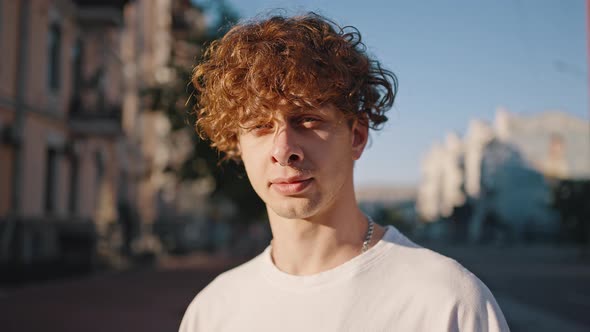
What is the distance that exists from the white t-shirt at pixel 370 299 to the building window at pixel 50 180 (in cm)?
1817

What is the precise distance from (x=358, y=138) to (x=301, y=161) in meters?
0.30

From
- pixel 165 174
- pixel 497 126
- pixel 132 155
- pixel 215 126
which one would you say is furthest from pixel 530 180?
pixel 215 126

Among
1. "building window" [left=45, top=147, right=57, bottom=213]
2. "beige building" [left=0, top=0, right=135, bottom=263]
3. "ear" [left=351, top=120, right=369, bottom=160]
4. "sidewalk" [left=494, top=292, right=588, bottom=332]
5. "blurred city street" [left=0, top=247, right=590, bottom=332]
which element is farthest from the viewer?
"building window" [left=45, top=147, right=57, bottom=213]

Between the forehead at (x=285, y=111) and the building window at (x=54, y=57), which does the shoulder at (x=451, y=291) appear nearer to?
the forehead at (x=285, y=111)

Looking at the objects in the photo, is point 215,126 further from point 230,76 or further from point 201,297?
point 201,297

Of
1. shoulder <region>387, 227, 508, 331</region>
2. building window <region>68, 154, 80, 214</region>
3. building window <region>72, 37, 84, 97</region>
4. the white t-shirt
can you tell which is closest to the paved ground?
building window <region>68, 154, 80, 214</region>

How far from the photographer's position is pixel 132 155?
29.5 m

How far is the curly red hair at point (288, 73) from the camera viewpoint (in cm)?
191

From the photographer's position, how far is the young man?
1772mm

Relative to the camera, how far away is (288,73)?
189 centimetres

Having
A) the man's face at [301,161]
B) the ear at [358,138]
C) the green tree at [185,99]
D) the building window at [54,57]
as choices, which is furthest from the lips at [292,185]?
the building window at [54,57]

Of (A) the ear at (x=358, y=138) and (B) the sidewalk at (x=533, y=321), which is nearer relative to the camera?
(A) the ear at (x=358, y=138)

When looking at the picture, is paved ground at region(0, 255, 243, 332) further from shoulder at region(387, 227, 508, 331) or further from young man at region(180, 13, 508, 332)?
shoulder at region(387, 227, 508, 331)

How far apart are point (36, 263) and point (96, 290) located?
1.63 metres
